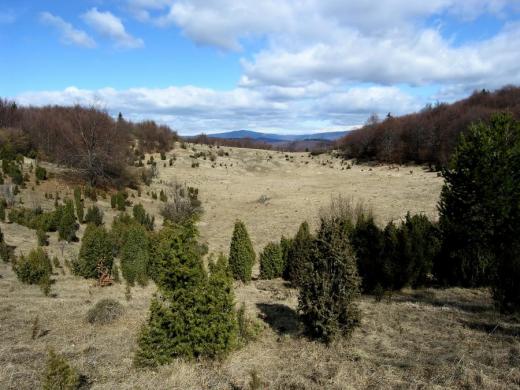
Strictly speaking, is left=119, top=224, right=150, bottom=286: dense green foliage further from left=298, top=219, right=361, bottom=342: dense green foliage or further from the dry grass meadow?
left=298, top=219, right=361, bottom=342: dense green foliage

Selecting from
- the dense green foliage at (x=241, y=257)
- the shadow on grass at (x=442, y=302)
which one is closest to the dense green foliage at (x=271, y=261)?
the dense green foliage at (x=241, y=257)

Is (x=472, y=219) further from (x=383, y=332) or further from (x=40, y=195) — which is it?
(x=40, y=195)

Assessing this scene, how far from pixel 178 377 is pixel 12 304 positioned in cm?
540

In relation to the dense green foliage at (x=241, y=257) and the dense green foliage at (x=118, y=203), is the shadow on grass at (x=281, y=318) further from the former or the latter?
the dense green foliage at (x=118, y=203)

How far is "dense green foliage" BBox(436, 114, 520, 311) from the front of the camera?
11.5 metres

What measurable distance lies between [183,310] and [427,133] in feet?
170

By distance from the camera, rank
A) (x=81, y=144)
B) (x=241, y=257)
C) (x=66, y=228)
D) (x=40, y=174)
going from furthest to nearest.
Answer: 1. (x=81, y=144)
2. (x=40, y=174)
3. (x=66, y=228)
4. (x=241, y=257)

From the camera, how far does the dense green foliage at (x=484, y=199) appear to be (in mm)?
11469

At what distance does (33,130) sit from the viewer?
3772cm

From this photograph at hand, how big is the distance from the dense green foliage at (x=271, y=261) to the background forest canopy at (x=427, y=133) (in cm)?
3246

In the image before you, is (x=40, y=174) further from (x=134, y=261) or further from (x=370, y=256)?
(x=370, y=256)

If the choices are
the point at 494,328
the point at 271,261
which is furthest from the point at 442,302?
the point at 271,261

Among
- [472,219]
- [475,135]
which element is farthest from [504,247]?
[475,135]

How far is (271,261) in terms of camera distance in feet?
50.9
